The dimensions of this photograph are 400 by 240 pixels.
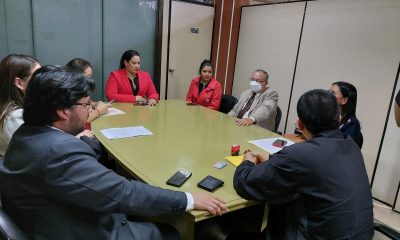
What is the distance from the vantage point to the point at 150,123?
7.97 feet

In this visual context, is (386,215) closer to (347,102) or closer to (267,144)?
(347,102)

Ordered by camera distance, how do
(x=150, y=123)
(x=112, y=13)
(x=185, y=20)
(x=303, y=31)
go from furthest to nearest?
(x=185, y=20)
(x=112, y=13)
(x=303, y=31)
(x=150, y=123)

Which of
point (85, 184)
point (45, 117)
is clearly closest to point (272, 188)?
point (85, 184)

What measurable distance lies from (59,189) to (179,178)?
596 millimetres

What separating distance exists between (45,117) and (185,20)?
3.70 m

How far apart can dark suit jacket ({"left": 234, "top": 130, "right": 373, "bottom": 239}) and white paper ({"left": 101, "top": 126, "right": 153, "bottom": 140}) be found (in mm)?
1052

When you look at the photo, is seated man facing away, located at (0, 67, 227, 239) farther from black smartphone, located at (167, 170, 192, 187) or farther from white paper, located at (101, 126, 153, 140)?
white paper, located at (101, 126, 153, 140)

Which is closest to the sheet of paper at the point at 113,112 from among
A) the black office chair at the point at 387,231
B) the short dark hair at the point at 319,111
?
the short dark hair at the point at 319,111

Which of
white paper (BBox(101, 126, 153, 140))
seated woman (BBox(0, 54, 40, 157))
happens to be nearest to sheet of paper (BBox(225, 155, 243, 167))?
white paper (BBox(101, 126, 153, 140))

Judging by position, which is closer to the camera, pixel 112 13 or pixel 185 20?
pixel 112 13

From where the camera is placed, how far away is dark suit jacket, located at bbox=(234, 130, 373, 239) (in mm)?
1186

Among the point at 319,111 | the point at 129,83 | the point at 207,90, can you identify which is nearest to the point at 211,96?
the point at 207,90

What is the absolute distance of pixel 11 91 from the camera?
1.66m

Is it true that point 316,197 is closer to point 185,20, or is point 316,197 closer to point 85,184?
point 85,184
